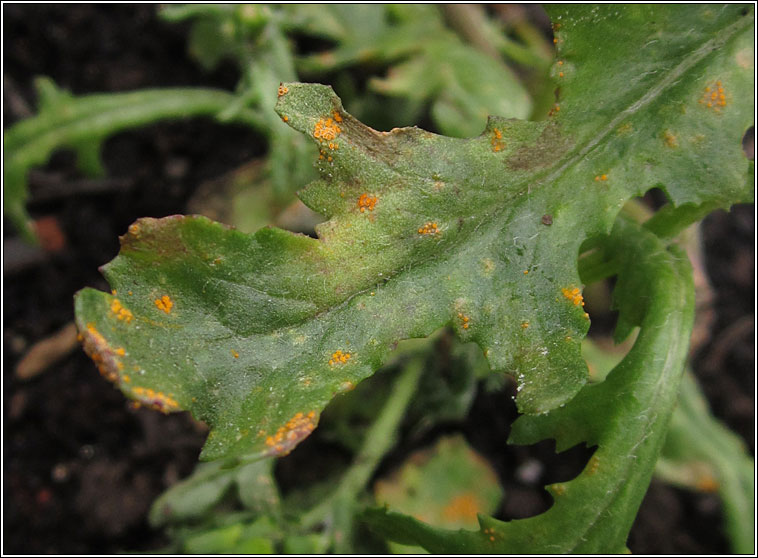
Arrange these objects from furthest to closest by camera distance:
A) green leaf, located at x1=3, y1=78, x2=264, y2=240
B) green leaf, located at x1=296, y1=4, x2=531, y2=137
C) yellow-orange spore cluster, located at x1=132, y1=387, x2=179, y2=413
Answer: green leaf, located at x1=296, y1=4, x2=531, y2=137 < green leaf, located at x1=3, y1=78, x2=264, y2=240 < yellow-orange spore cluster, located at x1=132, y1=387, x2=179, y2=413

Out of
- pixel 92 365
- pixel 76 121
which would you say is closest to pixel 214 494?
pixel 92 365

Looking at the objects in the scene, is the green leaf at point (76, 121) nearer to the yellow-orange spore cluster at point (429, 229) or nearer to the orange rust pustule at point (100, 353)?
the yellow-orange spore cluster at point (429, 229)

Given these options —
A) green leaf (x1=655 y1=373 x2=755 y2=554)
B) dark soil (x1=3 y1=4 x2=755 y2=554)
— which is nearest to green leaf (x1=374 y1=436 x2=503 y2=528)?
dark soil (x1=3 y1=4 x2=755 y2=554)

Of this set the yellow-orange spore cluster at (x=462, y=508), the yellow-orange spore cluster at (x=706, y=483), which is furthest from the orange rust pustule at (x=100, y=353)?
the yellow-orange spore cluster at (x=706, y=483)

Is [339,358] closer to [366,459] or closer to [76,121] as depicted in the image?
[366,459]

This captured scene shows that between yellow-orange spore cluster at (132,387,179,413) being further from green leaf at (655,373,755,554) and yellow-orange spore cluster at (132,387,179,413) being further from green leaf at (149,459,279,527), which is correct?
green leaf at (655,373,755,554)

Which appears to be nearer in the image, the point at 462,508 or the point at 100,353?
the point at 100,353

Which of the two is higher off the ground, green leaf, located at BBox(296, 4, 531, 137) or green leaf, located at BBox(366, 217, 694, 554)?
green leaf, located at BBox(296, 4, 531, 137)
